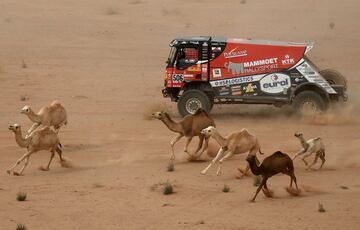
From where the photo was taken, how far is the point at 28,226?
16.9 meters

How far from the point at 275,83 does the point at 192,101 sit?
248cm

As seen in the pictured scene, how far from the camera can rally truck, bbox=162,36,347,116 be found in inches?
1057

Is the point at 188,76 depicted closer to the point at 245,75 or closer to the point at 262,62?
the point at 245,75

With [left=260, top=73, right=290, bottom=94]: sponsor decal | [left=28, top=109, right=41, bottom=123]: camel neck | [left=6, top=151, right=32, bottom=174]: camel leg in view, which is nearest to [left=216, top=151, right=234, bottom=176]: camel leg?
[left=6, top=151, right=32, bottom=174]: camel leg

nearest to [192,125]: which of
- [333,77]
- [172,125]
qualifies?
[172,125]

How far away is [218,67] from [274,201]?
9460mm

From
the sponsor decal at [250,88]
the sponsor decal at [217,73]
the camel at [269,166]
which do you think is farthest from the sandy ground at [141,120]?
the sponsor decal at [217,73]

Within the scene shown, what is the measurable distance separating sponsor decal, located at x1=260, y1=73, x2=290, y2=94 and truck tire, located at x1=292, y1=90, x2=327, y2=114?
507 mm

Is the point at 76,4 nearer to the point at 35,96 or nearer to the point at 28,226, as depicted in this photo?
the point at 35,96

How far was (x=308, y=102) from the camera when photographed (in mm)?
27266

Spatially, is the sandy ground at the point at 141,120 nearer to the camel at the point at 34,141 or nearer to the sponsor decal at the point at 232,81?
the camel at the point at 34,141

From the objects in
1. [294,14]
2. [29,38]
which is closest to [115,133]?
[29,38]

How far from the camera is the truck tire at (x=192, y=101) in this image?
2731 cm

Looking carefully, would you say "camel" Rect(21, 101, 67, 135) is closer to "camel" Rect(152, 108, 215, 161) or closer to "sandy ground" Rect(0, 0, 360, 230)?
"sandy ground" Rect(0, 0, 360, 230)
